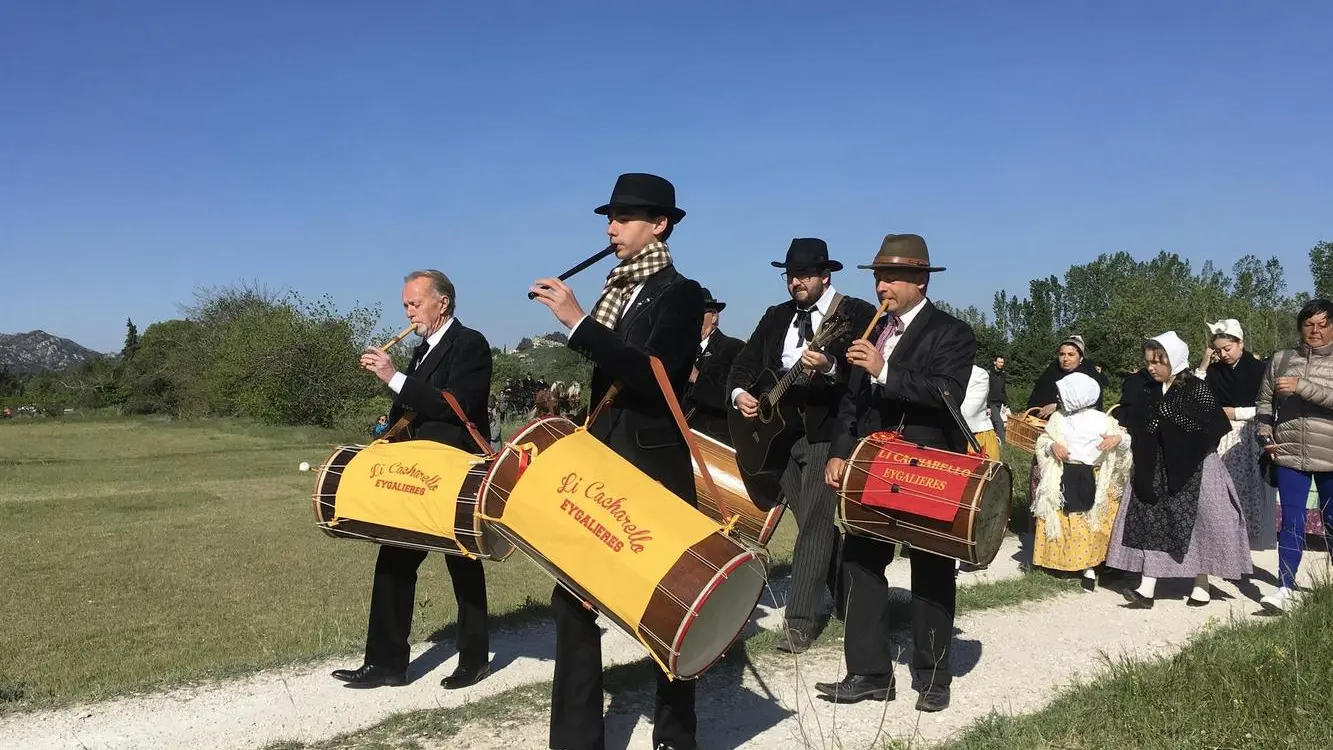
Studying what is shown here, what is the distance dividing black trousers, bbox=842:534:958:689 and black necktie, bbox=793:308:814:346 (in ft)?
5.26

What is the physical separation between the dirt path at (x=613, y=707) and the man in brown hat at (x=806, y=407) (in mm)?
378

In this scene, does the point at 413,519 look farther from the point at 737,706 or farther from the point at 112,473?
the point at 112,473

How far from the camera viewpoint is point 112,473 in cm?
2278

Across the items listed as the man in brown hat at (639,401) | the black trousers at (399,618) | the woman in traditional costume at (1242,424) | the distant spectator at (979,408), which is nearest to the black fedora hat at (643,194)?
the man in brown hat at (639,401)

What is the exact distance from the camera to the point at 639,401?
394 centimetres

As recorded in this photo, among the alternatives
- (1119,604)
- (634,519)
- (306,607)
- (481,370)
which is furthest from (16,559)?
(1119,604)

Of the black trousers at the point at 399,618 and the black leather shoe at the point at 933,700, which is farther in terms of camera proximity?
the black trousers at the point at 399,618

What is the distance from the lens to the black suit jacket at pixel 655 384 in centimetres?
377

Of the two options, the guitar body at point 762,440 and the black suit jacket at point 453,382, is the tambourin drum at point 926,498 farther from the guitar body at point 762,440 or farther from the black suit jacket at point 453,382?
the black suit jacket at point 453,382

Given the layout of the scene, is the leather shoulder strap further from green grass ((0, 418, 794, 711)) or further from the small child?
the small child

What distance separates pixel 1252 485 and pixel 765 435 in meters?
5.51

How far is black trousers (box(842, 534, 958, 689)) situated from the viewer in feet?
16.1

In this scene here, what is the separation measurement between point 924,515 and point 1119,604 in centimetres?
382

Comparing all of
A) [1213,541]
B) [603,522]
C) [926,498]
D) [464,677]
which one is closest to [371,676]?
[464,677]
